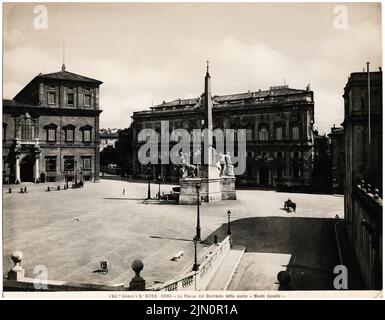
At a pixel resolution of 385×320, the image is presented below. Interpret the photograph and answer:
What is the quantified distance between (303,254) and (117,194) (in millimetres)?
23628

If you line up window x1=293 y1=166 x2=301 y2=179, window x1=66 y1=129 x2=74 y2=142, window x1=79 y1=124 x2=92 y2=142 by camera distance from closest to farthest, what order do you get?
Result: 1. window x1=293 y1=166 x2=301 y2=179
2. window x1=66 y1=129 x2=74 y2=142
3. window x1=79 y1=124 x2=92 y2=142

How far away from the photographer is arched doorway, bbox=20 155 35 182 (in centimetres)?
4278

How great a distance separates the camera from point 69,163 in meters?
45.8

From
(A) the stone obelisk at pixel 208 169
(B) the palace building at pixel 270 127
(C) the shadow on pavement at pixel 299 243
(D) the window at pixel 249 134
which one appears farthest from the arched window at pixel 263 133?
(C) the shadow on pavement at pixel 299 243

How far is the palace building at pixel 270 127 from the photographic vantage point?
4506cm

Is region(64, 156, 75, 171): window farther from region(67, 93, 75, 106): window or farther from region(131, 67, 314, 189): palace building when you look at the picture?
region(131, 67, 314, 189): palace building

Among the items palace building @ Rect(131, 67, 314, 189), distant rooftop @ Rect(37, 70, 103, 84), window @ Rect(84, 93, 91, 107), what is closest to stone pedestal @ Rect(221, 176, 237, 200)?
palace building @ Rect(131, 67, 314, 189)

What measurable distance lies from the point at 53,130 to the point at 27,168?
5.77 metres

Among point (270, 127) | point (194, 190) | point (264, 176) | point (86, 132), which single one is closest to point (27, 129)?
point (86, 132)

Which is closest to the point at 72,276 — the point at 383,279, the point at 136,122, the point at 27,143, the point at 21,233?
the point at 21,233

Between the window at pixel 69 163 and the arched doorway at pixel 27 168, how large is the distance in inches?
157

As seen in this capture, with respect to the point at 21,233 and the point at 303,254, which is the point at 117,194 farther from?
the point at 303,254

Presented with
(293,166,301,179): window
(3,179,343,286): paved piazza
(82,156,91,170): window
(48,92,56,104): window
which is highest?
(48,92,56,104): window

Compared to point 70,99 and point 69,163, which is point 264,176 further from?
point 70,99
